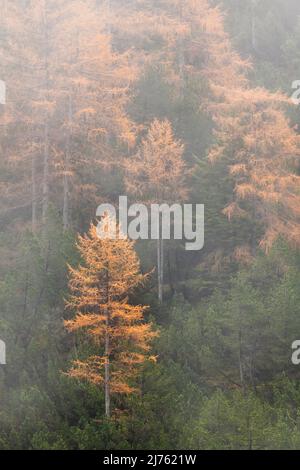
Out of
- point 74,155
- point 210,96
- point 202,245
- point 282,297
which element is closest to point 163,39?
point 210,96

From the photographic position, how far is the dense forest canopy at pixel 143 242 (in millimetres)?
18359

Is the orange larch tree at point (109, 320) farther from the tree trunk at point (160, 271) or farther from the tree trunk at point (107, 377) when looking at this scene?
the tree trunk at point (160, 271)

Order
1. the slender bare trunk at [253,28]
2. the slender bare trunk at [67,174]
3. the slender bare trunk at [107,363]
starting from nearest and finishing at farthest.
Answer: the slender bare trunk at [107,363] < the slender bare trunk at [67,174] < the slender bare trunk at [253,28]

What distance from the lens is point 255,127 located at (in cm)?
2652

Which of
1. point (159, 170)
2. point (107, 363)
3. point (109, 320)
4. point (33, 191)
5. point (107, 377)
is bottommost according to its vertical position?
point (107, 377)

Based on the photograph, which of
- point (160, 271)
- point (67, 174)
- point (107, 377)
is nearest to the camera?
point (107, 377)

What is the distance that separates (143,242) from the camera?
26641 mm

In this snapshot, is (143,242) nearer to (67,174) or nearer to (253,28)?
(67,174)

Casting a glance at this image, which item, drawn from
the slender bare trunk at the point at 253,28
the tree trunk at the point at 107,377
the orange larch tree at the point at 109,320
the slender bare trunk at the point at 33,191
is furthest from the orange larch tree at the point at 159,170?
the slender bare trunk at the point at 253,28

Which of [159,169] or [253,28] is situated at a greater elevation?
[253,28]

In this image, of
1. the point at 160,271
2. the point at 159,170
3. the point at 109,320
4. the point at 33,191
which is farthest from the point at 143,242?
the point at 109,320

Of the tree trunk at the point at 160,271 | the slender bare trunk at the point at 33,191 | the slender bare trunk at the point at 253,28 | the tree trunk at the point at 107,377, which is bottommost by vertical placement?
the tree trunk at the point at 107,377

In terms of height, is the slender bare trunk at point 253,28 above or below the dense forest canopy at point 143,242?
above

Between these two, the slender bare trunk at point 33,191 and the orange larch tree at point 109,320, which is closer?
the orange larch tree at point 109,320
